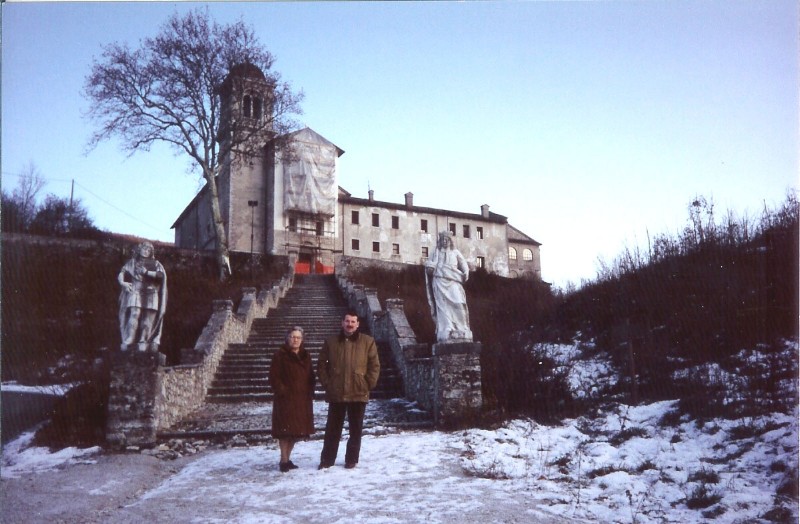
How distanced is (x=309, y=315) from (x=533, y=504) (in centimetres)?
1450

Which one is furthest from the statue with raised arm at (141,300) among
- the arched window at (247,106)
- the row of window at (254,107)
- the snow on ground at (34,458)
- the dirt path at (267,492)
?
the arched window at (247,106)

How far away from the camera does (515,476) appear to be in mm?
6559

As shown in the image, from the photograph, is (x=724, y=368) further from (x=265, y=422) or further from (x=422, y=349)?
(x=265, y=422)

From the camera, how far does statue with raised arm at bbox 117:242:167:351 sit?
29.9 ft

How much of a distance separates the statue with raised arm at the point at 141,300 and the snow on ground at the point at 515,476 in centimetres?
169

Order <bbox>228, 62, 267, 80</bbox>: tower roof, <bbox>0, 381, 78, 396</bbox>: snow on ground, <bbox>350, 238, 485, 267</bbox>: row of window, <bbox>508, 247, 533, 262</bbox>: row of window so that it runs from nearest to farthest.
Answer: <bbox>0, 381, 78, 396</bbox>: snow on ground < <bbox>228, 62, 267, 80</bbox>: tower roof < <bbox>350, 238, 485, 267</bbox>: row of window < <bbox>508, 247, 533, 262</bbox>: row of window

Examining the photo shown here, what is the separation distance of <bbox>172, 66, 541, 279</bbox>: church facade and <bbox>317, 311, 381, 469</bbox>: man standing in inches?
1041

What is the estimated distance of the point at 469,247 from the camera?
53688 mm

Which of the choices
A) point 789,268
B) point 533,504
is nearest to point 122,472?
point 533,504

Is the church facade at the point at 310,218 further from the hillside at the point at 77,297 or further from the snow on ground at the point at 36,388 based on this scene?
the snow on ground at the point at 36,388

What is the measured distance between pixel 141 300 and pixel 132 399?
1.49 m

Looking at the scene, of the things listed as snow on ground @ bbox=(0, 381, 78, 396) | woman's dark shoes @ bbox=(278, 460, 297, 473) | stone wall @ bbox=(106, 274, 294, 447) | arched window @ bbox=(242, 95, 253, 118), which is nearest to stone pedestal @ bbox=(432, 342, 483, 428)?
woman's dark shoes @ bbox=(278, 460, 297, 473)

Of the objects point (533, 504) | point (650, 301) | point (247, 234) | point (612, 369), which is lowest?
point (533, 504)

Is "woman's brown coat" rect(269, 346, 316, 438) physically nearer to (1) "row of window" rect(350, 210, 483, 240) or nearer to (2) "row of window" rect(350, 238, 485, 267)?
(1) "row of window" rect(350, 210, 483, 240)
